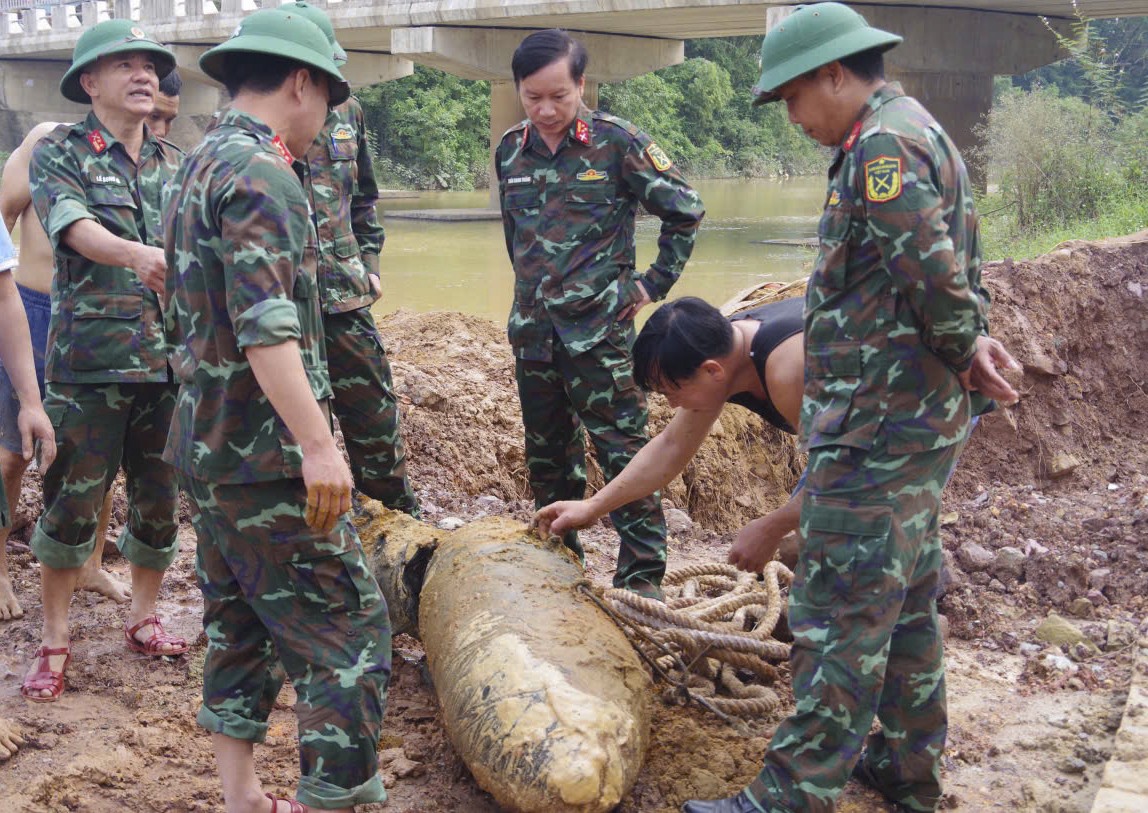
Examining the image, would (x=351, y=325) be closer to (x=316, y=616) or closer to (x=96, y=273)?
(x=96, y=273)

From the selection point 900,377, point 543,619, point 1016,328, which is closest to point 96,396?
point 543,619

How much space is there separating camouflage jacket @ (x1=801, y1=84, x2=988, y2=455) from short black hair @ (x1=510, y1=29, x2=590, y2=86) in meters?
1.70

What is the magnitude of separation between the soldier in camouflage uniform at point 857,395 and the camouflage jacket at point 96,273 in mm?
2206

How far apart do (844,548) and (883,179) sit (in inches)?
34.5

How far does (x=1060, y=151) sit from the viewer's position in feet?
41.6

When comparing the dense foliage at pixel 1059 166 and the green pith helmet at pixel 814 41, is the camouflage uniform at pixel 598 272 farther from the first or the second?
the dense foliage at pixel 1059 166

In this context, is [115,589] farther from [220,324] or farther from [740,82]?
[740,82]

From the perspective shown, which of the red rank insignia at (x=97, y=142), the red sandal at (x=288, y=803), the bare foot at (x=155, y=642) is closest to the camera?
the red sandal at (x=288, y=803)

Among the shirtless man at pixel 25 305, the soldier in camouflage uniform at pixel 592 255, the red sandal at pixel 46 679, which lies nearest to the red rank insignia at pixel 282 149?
the soldier in camouflage uniform at pixel 592 255

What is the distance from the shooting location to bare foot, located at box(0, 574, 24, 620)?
4.52 m

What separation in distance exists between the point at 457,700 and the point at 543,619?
35 centimetres

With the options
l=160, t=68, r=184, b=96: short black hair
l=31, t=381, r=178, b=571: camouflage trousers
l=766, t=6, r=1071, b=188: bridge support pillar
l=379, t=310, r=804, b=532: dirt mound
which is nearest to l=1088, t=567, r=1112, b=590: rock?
l=379, t=310, r=804, b=532: dirt mound

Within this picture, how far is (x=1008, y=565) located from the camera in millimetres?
5094

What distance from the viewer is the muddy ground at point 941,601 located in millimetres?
3365
